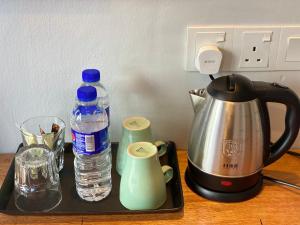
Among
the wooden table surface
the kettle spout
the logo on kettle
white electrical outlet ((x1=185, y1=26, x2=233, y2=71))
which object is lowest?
the wooden table surface

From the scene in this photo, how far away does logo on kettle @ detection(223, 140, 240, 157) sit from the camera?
0.79 metres

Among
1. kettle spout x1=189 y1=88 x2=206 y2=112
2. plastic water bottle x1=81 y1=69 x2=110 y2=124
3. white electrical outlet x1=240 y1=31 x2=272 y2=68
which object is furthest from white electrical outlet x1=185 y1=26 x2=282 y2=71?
plastic water bottle x1=81 y1=69 x2=110 y2=124

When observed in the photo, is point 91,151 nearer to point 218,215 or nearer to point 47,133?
point 47,133

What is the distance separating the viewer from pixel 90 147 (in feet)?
2.64

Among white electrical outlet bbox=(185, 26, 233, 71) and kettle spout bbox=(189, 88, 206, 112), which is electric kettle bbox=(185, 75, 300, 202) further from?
white electrical outlet bbox=(185, 26, 233, 71)

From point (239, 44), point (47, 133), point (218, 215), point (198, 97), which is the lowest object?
point (218, 215)

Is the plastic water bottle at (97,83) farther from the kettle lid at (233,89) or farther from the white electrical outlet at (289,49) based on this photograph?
the white electrical outlet at (289,49)

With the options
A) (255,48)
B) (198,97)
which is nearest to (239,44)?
(255,48)

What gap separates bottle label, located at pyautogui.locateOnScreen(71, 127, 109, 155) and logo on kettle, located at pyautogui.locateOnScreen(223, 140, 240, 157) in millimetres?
251

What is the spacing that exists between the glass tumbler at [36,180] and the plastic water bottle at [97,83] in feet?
0.56

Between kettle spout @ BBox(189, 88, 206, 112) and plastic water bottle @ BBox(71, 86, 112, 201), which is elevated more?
kettle spout @ BBox(189, 88, 206, 112)

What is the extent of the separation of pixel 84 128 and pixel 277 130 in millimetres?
511

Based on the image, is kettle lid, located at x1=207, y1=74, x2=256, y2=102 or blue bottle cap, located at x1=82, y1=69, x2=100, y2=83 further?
blue bottle cap, located at x1=82, y1=69, x2=100, y2=83

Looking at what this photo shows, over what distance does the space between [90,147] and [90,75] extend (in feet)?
0.56
